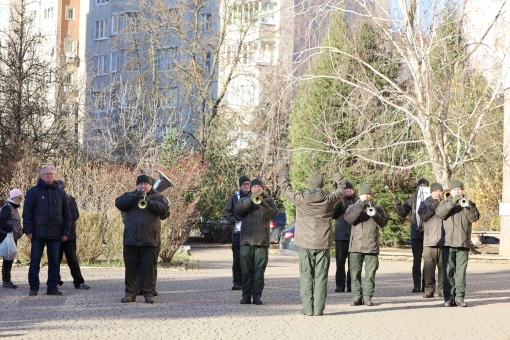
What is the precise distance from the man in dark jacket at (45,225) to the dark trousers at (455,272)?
6.15m

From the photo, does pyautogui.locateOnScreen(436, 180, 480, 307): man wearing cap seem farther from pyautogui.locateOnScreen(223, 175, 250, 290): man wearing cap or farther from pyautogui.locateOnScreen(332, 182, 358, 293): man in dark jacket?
pyautogui.locateOnScreen(223, 175, 250, 290): man wearing cap

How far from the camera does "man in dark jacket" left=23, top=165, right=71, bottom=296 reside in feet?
48.9

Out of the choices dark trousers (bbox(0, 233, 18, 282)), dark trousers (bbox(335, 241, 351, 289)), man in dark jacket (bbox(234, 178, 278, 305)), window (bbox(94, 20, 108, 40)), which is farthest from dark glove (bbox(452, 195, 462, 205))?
window (bbox(94, 20, 108, 40))

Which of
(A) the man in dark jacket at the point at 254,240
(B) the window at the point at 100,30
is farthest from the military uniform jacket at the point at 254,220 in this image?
(B) the window at the point at 100,30

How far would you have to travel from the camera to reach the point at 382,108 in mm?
24922

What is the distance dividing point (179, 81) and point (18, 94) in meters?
9.17

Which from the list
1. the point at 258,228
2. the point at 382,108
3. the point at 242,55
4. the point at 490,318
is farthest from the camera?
the point at 242,55

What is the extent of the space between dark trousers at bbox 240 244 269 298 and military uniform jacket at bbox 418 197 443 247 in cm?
296

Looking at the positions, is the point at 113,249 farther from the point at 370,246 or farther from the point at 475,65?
the point at 475,65

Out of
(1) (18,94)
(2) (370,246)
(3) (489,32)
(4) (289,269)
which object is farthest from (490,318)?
(1) (18,94)

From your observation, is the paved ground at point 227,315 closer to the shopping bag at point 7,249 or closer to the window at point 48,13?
the shopping bag at point 7,249

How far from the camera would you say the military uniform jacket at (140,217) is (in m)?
13.8

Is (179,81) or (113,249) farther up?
(179,81)

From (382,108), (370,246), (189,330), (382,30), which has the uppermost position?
(382,30)
